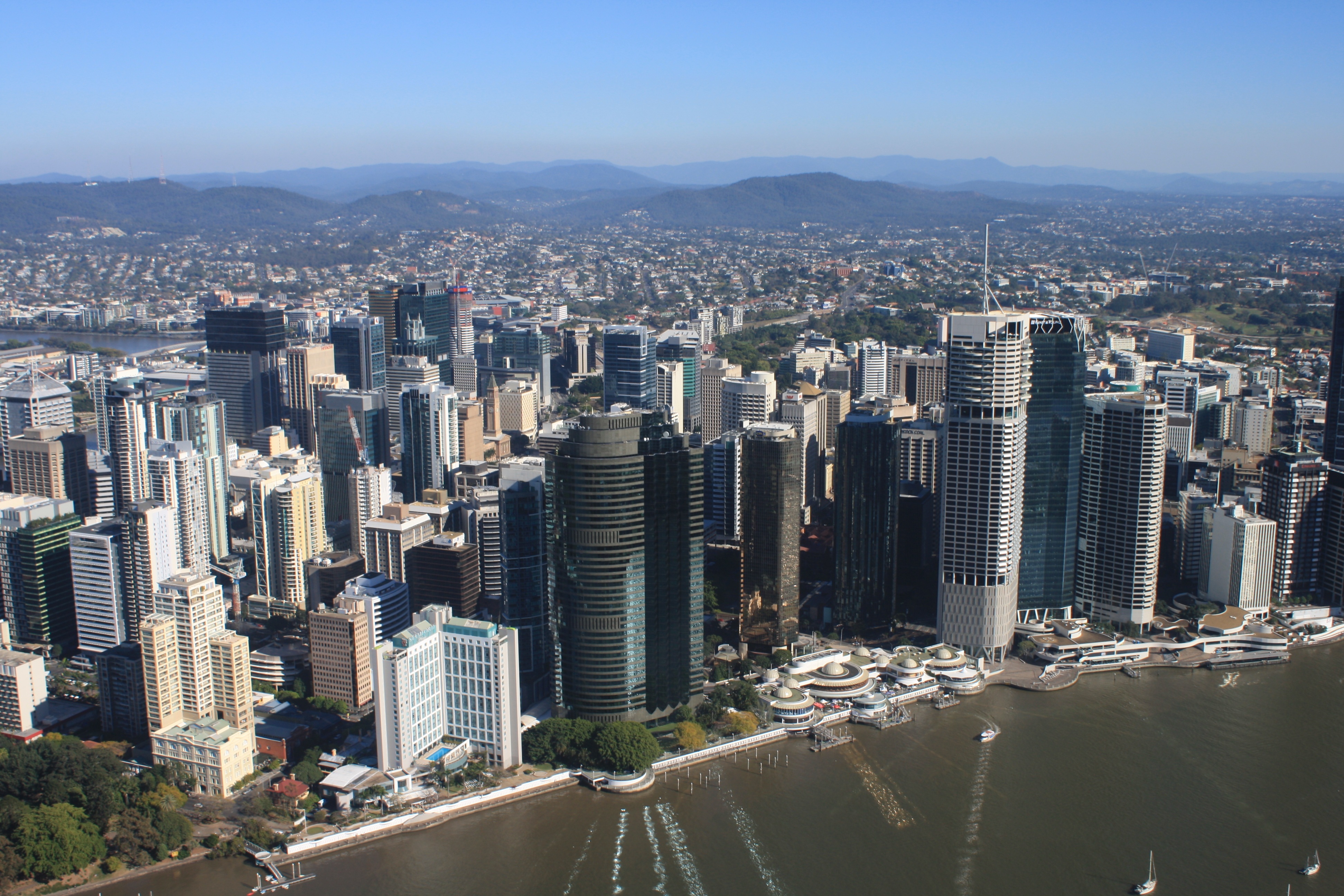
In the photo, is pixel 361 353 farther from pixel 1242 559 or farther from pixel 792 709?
pixel 1242 559

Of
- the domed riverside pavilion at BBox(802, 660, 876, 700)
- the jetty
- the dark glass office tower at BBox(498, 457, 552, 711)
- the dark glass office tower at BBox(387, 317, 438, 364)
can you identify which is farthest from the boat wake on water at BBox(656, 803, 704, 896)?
the dark glass office tower at BBox(387, 317, 438, 364)

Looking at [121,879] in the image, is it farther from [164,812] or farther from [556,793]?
[556,793]

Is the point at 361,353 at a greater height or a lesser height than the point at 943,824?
greater

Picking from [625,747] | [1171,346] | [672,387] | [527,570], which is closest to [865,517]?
[527,570]

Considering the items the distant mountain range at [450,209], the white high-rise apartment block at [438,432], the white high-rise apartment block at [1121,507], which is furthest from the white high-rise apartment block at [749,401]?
the distant mountain range at [450,209]

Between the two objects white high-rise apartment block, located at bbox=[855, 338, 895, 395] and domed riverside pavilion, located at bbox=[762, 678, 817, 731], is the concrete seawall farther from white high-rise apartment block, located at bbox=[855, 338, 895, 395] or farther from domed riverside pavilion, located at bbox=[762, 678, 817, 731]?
white high-rise apartment block, located at bbox=[855, 338, 895, 395]

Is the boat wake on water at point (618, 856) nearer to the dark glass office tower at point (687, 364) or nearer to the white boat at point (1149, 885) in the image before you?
the white boat at point (1149, 885)

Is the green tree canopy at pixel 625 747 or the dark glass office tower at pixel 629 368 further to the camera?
the dark glass office tower at pixel 629 368
